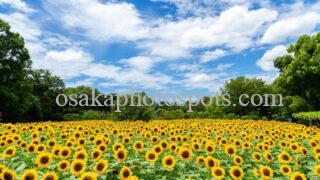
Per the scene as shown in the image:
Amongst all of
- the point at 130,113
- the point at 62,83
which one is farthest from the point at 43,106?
the point at 130,113

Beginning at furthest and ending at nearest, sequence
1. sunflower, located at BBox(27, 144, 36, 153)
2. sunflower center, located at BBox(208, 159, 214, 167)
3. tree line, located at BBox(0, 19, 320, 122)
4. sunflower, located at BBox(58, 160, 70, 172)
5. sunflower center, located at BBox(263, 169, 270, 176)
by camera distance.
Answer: tree line, located at BBox(0, 19, 320, 122) → sunflower, located at BBox(27, 144, 36, 153) → sunflower center, located at BBox(208, 159, 214, 167) → sunflower center, located at BBox(263, 169, 270, 176) → sunflower, located at BBox(58, 160, 70, 172)

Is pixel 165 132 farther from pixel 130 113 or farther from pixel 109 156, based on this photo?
pixel 130 113

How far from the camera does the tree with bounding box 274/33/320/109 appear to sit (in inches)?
1935

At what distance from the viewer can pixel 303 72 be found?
161 ft

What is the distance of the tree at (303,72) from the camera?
49138 millimetres

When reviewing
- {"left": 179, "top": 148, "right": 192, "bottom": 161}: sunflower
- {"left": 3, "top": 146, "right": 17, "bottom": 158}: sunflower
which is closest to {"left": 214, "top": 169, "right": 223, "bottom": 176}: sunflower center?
{"left": 179, "top": 148, "right": 192, "bottom": 161}: sunflower

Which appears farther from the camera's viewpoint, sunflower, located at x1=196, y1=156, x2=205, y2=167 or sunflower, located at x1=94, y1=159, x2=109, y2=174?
sunflower, located at x1=196, y1=156, x2=205, y2=167

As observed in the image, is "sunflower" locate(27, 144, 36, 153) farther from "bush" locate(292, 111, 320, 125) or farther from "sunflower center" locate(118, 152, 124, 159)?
"bush" locate(292, 111, 320, 125)

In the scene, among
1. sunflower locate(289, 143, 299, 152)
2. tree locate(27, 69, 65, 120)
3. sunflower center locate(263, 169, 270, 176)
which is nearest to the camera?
sunflower center locate(263, 169, 270, 176)

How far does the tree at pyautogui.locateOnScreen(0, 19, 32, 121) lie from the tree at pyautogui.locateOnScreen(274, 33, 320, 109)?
2854cm

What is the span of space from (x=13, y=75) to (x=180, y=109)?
59.1ft

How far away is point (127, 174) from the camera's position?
6.19 m

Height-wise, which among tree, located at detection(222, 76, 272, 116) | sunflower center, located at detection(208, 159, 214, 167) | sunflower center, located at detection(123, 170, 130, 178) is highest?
tree, located at detection(222, 76, 272, 116)

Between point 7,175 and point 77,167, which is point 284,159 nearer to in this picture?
point 77,167
